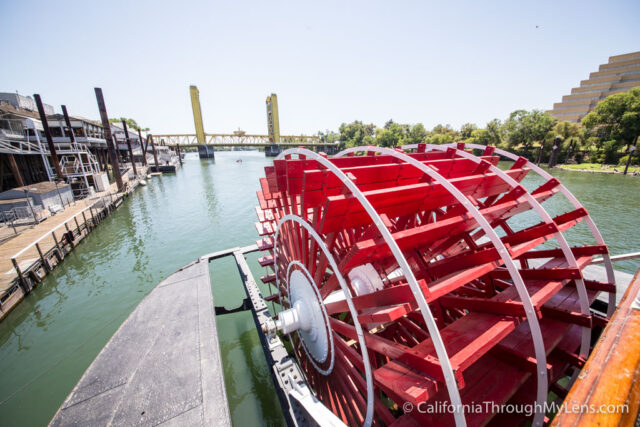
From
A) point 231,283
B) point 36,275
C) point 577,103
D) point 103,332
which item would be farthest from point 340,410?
point 577,103

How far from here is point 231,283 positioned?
290 inches

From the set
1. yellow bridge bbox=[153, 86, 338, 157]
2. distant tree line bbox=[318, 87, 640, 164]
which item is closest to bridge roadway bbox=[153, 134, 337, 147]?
yellow bridge bbox=[153, 86, 338, 157]

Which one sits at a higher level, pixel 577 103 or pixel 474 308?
pixel 577 103

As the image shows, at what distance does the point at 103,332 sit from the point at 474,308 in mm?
7326

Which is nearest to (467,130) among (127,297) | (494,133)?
(494,133)

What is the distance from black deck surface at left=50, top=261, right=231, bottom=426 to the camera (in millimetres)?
2164

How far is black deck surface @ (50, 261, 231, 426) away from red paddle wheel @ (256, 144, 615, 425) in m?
0.94

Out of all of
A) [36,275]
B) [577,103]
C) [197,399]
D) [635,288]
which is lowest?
[36,275]

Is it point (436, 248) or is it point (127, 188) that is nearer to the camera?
point (436, 248)

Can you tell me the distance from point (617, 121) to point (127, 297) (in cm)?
4571

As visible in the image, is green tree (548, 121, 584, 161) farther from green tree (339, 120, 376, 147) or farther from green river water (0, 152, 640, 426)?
green tree (339, 120, 376, 147)

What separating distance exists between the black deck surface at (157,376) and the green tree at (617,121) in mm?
41451

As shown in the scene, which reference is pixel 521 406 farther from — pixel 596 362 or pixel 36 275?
pixel 36 275

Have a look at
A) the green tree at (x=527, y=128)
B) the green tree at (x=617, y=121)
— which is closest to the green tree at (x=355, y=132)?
the green tree at (x=527, y=128)
